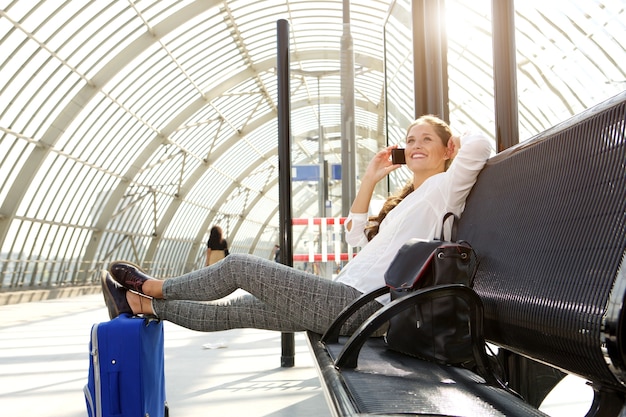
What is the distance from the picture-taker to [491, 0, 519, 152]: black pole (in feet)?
11.7

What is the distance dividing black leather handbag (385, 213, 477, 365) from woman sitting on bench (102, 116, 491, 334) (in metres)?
0.66

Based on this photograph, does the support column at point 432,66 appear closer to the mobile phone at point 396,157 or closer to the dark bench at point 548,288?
the mobile phone at point 396,157

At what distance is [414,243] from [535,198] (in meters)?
0.52

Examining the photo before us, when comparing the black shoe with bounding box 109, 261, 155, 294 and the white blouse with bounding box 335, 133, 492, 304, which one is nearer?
the white blouse with bounding box 335, 133, 492, 304

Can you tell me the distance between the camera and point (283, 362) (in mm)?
5652

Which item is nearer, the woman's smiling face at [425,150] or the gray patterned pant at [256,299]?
the gray patterned pant at [256,299]

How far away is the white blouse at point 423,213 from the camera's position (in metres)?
3.01

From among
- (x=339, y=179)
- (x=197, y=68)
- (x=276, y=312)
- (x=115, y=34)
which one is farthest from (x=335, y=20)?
(x=276, y=312)

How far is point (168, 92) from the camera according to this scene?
28.0m

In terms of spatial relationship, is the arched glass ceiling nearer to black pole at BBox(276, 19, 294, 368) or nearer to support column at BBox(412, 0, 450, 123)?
black pole at BBox(276, 19, 294, 368)

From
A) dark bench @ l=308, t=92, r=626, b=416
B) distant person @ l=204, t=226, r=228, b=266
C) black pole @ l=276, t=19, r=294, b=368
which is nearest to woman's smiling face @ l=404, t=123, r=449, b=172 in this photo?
dark bench @ l=308, t=92, r=626, b=416

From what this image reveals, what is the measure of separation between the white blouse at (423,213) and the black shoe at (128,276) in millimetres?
1003

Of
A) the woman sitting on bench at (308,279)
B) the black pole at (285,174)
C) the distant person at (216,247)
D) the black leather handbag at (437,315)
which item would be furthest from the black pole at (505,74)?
the distant person at (216,247)

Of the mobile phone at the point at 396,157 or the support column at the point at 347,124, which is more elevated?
the support column at the point at 347,124
